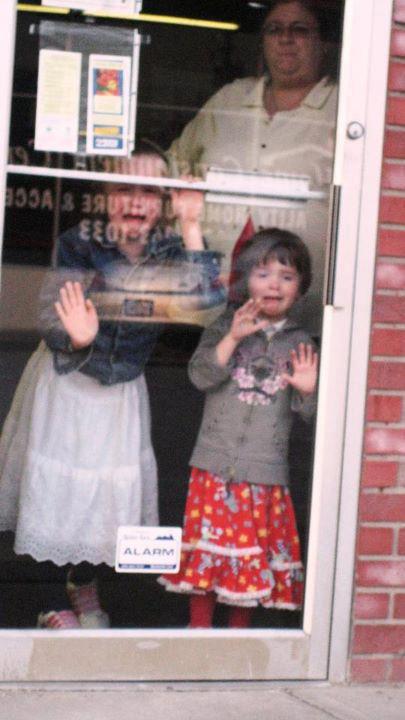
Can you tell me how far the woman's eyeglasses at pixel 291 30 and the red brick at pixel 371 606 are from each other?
1824 millimetres

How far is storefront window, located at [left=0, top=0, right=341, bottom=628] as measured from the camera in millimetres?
4672

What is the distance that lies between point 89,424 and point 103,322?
333mm

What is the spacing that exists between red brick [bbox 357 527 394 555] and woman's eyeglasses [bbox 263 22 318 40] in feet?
5.28

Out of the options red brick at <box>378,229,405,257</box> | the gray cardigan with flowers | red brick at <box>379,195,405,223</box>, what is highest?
red brick at <box>379,195,405,223</box>

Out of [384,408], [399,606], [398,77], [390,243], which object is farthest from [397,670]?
[398,77]

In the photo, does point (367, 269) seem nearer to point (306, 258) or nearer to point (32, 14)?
point (306, 258)

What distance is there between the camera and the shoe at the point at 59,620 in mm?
4773

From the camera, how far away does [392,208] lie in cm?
478

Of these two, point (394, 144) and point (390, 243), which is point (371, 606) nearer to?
point (390, 243)

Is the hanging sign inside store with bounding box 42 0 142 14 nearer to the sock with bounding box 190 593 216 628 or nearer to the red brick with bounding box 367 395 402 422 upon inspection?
the red brick with bounding box 367 395 402 422

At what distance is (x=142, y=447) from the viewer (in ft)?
15.8

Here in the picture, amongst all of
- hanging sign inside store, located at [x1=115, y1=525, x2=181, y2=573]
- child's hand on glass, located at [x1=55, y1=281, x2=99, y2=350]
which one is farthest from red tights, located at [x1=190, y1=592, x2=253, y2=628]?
child's hand on glass, located at [x1=55, y1=281, x2=99, y2=350]

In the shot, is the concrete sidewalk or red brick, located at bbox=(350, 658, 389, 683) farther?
red brick, located at bbox=(350, 658, 389, 683)

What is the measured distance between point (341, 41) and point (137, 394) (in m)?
1.31
